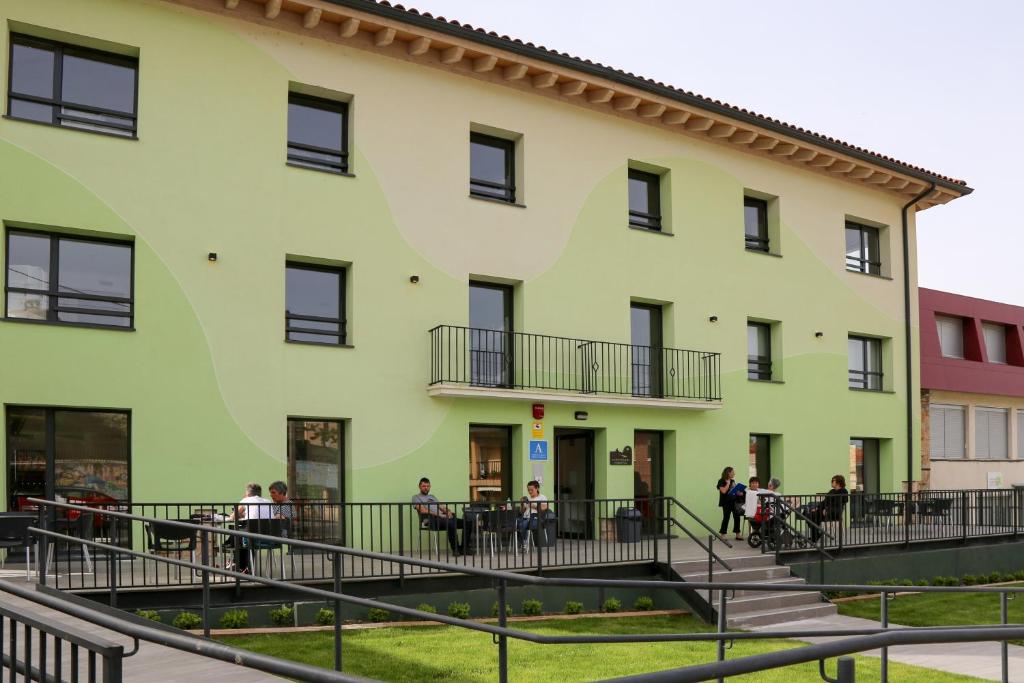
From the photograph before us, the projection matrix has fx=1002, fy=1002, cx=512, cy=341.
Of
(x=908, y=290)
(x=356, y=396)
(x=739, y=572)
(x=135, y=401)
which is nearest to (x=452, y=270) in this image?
(x=356, y=396)

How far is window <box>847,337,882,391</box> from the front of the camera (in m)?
24.6

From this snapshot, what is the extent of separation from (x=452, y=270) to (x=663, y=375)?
529cm

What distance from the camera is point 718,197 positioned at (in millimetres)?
21750

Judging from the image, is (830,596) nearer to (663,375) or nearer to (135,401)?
(663,375)

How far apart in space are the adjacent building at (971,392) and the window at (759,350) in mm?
6028

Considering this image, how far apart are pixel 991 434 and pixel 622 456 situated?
15.2 m

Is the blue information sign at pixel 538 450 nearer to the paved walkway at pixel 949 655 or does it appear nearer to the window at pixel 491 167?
the window at pixel 491 167

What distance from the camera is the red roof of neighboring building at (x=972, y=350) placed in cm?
2661

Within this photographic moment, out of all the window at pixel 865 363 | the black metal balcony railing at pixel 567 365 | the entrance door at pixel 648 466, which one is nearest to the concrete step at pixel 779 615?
the entrance door at pixel 648 466

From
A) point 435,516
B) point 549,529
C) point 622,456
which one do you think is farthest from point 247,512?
point 622,456

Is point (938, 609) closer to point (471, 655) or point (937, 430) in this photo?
point (471, 655)

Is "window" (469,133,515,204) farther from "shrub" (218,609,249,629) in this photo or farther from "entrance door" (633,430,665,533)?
"shrub" (218,609,249,629)

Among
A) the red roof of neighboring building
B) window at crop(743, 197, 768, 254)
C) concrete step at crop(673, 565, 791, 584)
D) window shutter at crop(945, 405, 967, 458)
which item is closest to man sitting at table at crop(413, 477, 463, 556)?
concrete step at crop(673, 565, 791, 584)

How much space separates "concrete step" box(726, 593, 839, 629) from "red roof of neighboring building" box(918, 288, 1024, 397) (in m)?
12.5
